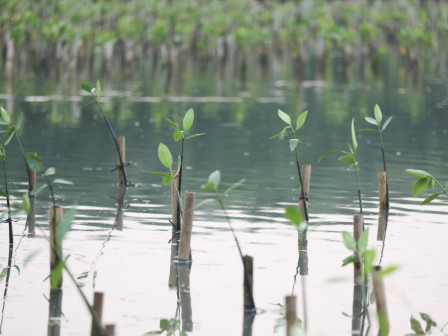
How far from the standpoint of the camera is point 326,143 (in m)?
17.1

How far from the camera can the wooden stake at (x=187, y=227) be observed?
25.7ft

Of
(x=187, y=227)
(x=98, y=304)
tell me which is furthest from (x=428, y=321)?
(x=98, y=304)

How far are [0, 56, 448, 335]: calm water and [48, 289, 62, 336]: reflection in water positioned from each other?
4 centimetres

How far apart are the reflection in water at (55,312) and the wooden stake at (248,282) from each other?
4.17 feet

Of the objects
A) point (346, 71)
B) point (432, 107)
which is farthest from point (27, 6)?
point (432, 107)

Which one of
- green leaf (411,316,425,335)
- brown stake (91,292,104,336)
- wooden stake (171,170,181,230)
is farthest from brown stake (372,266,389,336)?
wooden stake (171,170,181,230)

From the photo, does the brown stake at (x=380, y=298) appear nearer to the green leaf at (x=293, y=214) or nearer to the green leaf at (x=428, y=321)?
the green leaf at (x=293, y=214)

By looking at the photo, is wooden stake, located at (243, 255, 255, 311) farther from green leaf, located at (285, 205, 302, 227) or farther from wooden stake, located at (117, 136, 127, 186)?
wooden stake, located at (117, 136, 127, 186)

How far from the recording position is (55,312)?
283 inches

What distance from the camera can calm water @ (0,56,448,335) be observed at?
7.38 m

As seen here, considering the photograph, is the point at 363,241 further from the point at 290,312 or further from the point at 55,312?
the point at 55,312

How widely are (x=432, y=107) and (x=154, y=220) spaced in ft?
44.9

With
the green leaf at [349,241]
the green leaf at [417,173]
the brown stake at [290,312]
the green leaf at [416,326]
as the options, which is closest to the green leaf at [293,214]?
the brown stake at [290,312]

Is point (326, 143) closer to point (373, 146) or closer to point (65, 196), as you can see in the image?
point (373, 146)
